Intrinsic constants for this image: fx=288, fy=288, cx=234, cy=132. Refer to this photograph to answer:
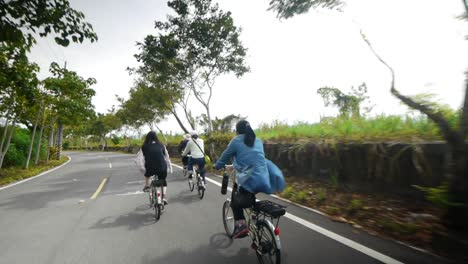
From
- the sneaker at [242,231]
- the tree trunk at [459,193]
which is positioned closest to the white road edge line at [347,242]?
the tree trunk at [459,193]

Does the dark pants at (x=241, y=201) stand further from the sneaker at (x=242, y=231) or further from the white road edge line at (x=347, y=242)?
the white road edge line at (x=347, y=242)

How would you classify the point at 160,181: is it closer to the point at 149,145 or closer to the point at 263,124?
the point at 149,145

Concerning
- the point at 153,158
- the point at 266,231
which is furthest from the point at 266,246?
the point at 153,158

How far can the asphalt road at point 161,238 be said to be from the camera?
12.8ft

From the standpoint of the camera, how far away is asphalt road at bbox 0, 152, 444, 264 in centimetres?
389

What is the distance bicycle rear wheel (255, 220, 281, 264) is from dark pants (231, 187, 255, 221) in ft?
1.12

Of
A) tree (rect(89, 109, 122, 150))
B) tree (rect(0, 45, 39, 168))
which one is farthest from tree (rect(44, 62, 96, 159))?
tree (rect(89, 109, 122, 150))

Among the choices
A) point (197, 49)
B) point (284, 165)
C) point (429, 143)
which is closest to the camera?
point (429, 143)

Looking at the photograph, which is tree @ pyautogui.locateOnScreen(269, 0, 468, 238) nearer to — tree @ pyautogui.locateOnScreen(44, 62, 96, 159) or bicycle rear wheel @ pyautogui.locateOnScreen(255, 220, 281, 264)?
bicycle rear wheel @ pyautogui.locateOnScreen(255, 220, 281, 264)

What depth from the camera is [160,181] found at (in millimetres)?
6625

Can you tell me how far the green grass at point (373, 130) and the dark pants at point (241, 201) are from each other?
3.85 meters

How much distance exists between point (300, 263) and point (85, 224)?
4476 mm

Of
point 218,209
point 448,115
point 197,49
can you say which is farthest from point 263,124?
point 448,115

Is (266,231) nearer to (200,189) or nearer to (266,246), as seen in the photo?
(266,246)
